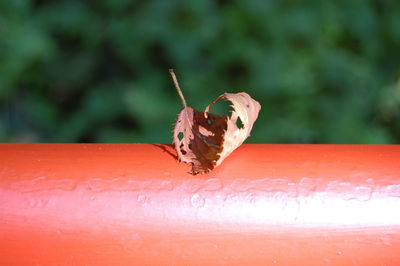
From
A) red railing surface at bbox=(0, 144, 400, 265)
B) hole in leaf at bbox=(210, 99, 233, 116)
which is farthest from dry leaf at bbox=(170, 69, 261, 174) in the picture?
hole in leaf at bbox=(210, 99, 233, 116)

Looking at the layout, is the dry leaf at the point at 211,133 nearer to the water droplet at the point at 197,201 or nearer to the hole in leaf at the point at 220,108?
the water droplet at the point at 197,201

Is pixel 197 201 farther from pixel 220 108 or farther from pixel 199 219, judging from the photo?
pixel 220 108

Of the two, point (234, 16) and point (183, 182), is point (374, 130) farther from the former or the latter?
point (183, 182)

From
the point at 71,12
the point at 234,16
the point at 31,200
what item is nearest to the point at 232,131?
the point at 31,200

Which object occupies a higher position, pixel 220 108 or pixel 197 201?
pixel 197 201

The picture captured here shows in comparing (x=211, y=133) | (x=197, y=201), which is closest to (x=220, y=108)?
(x=211, y=133)
